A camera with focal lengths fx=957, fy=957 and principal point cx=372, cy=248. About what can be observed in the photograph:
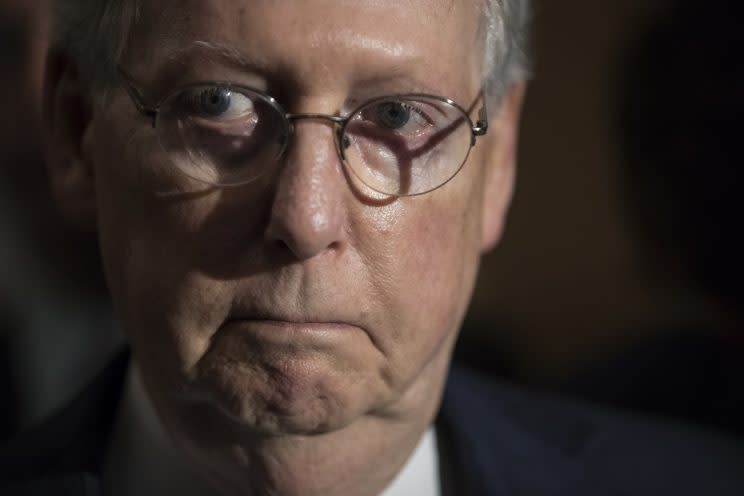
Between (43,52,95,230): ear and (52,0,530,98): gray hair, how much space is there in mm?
30

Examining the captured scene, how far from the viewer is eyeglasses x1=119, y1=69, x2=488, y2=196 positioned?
3.40 ft

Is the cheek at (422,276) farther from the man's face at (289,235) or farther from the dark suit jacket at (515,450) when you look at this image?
the dark suit jacket at (515,450)

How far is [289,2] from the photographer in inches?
39.5

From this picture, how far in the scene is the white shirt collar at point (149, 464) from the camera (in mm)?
1261

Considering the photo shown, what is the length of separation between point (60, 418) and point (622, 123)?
1.66 meters

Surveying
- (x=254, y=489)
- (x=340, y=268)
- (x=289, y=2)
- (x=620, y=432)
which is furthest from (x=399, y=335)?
(x=620, y=432)

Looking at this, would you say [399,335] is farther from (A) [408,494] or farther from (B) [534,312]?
(B) [534,312]

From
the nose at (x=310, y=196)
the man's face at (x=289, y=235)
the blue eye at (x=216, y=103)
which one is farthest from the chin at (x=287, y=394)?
the blue eye at (x=216, y=103)

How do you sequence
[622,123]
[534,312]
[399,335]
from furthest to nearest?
[534,312] < [622,123] < [399,335]

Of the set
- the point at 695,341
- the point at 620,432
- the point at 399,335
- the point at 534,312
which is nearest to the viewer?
the point at 399,335

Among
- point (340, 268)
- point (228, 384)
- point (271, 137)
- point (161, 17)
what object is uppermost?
point (161, 17)

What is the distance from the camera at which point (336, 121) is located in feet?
3.36

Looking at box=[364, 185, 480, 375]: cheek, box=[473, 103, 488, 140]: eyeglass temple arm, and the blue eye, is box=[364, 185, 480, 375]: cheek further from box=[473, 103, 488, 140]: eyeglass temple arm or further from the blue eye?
the blue eye

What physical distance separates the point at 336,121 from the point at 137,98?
0.79 ft
